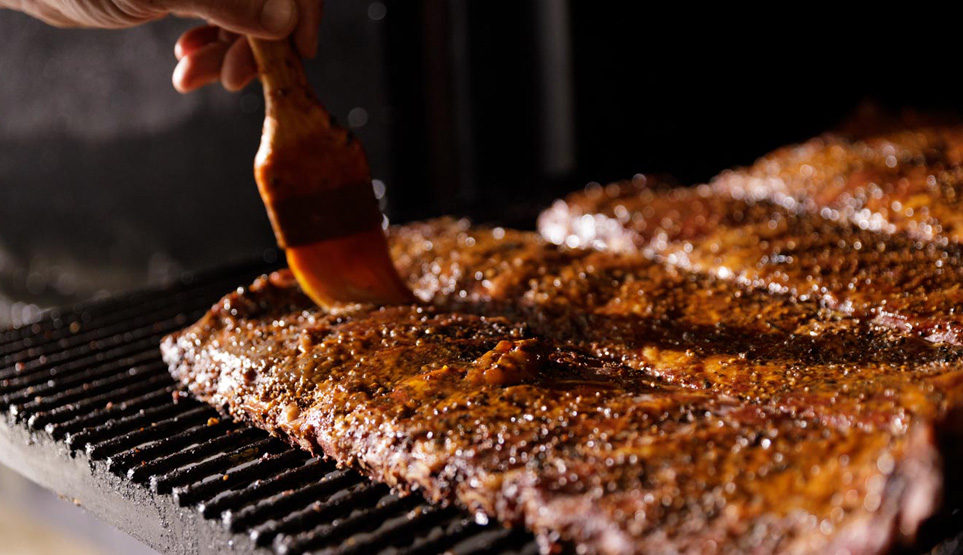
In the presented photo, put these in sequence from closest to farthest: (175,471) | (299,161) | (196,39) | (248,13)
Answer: (175,471) → (248,13) → (299,161) → (196,39)

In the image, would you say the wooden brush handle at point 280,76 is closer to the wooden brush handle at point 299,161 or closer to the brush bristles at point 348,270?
the wooden brush handle at point 299,161

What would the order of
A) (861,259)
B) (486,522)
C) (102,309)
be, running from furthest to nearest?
(102,309) → (861,259) → (486,522)

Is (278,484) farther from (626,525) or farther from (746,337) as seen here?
(746,337)

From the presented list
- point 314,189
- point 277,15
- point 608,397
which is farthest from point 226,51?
point 608,397

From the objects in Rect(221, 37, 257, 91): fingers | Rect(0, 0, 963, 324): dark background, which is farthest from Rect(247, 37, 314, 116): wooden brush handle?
Rect(0, 0, 963, 324): dark background

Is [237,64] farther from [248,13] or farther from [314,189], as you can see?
[314,189]

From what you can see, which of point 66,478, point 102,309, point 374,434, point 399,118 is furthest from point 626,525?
point 399,118

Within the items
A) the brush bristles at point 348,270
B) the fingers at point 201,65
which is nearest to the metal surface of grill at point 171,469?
the brush bristles at point 348,270

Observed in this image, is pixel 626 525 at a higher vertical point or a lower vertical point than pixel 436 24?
lower
